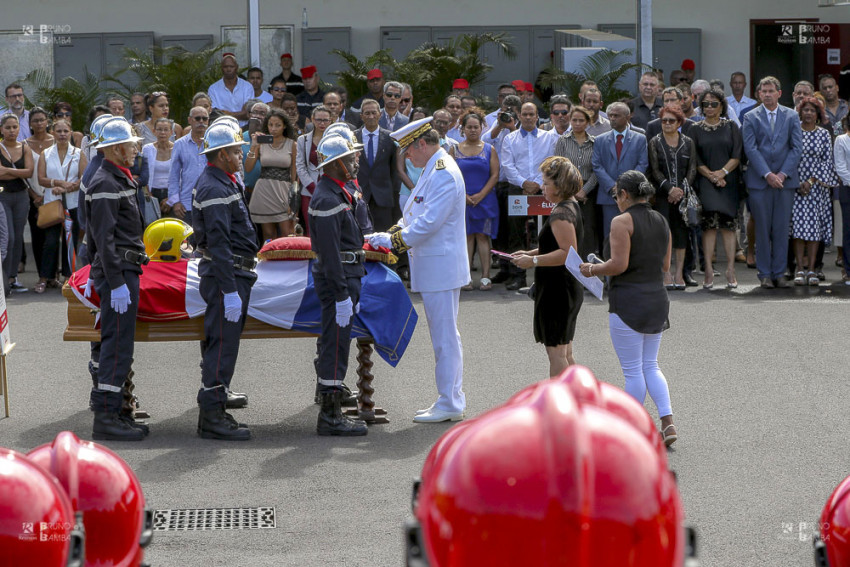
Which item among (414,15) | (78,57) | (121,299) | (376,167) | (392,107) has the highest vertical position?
(414,15)

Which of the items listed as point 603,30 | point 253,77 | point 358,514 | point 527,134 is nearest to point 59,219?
point 253,77

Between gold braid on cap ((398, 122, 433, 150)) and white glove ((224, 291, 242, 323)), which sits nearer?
white glove ((224, 291, 242, 323))

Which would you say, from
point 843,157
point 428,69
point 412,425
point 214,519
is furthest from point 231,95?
point 214,519

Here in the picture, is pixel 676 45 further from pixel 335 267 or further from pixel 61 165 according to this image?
pixel 335 267

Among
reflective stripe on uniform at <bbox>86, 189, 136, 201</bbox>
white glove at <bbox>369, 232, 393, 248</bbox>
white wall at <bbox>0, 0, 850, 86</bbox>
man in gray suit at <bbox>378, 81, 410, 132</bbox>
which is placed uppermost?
white wall at <bbox>0, 0, 850, 86</bbox>

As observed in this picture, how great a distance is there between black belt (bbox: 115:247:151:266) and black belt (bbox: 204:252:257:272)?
38 centimetres

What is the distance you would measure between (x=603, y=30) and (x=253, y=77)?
24.2 feet

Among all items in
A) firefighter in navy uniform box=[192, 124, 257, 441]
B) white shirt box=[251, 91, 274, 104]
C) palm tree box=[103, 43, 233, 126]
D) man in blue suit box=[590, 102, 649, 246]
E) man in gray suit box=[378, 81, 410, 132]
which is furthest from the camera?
palm tree box=[103, 43, 233, 126]

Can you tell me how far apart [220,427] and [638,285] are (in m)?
2.73

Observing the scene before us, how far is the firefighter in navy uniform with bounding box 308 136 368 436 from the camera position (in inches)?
291

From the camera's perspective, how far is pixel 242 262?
24.6ft

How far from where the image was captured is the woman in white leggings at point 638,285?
276 inches

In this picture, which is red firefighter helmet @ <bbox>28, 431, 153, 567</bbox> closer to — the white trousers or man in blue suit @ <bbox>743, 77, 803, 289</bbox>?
the white trousers

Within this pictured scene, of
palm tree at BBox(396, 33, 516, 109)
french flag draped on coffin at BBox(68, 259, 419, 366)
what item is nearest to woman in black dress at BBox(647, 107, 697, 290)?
french flag draped on coffin at BBox(68, 259, 419, 366)
